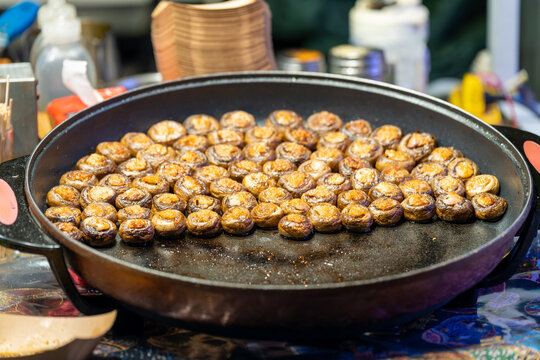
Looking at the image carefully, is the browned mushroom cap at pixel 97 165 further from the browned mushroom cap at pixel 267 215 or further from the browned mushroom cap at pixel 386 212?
the browned mushroom cap at pixel 386 212

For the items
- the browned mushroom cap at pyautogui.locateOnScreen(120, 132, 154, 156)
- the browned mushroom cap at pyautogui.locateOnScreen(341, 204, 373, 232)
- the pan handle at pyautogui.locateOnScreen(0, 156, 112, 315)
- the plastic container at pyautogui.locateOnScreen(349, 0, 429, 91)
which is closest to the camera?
the pan handle at pyautogui.locateOnScreen(0, 156, 112, 315)

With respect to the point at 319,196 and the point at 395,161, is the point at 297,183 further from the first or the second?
the point at 395,161

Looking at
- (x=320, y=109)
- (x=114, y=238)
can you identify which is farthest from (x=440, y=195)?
(x=114, y=238)

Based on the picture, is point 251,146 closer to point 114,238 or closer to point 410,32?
point 114,238

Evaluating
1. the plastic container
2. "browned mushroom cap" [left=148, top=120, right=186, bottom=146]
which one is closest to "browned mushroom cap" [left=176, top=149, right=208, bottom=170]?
"browned mushroom cap" [left=148, top=120, right=186, bottom=146]

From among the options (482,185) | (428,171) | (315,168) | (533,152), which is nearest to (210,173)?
(315,168)

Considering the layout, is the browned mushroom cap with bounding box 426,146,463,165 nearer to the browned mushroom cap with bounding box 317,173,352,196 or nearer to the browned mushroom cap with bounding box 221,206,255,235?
the browned mushroom cap with bounding box 317,173,352,196
